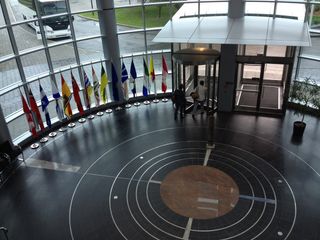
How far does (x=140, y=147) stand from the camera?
14.0 m

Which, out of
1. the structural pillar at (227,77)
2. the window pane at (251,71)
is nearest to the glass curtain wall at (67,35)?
the window pane at (251,71)

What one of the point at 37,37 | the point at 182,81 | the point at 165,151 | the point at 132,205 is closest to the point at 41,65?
the point at 37,37

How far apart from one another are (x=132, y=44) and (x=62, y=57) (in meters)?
4.51

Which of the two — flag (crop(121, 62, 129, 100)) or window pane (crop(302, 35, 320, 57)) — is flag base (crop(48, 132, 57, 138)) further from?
window pane (crop(302, 35, 320, 57))

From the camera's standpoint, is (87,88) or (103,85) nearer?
(87,88)

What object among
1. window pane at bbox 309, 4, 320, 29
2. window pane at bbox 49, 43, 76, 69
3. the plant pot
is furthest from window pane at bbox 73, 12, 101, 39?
the plant pot

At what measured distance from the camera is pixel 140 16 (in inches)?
675

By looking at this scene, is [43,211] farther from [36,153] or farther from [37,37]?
[37,37]

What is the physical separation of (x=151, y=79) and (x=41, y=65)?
21.7 ft

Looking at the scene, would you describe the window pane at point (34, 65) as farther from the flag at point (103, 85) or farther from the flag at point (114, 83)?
the flag at point (114, 83)

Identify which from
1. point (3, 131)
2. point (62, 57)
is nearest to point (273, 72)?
point (62, 57)

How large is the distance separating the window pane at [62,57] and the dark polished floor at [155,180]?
506 cm

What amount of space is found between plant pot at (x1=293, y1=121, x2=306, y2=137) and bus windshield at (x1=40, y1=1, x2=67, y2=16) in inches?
461

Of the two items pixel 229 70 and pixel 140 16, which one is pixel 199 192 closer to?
pixel 229 70
